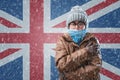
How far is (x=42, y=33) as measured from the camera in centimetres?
346

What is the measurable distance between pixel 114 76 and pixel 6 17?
3.32 feet

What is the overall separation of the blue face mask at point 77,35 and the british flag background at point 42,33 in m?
1.00

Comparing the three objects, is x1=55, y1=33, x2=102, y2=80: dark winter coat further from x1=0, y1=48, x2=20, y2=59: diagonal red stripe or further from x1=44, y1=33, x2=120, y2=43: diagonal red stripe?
x1=0, y1=48, x2=20, y2=59: diagonal red stripe

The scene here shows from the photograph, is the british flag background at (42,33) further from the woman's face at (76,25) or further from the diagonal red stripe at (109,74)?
the woman's face at (76,25)

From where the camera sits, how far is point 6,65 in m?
3.48

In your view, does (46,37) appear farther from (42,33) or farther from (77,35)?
(77,35)

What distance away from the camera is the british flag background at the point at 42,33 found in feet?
11.3

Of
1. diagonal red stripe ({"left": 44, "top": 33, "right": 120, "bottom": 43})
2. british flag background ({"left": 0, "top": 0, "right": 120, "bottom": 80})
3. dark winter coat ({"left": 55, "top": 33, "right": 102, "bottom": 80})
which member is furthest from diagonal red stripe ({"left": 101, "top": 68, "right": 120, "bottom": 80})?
dark winter coat ({"left": 55, "top": 33, "right": 102, "bottom": 80})

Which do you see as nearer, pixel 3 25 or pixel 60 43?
pixel 60 43

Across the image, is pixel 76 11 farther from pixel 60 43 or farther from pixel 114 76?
pixel 114 76

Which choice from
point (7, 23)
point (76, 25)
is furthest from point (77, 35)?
point (7, 23)

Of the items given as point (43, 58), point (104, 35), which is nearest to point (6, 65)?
point (43, 58)

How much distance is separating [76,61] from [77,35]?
0.53 ft

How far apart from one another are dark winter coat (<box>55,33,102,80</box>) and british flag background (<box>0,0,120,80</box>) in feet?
3.38
